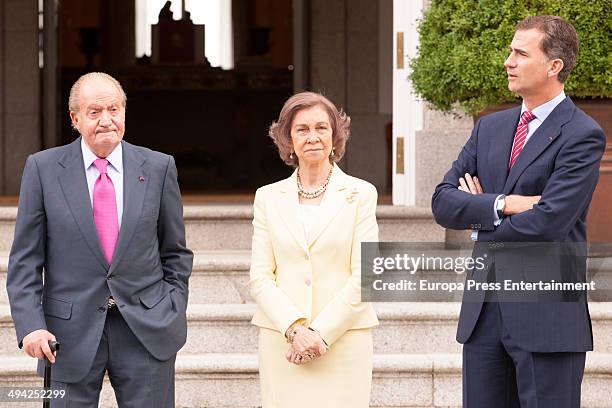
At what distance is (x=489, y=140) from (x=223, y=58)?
302 inches

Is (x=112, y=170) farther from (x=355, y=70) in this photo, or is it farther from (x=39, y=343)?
(x=355, y=70)

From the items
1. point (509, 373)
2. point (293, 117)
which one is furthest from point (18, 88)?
point (509, 373)

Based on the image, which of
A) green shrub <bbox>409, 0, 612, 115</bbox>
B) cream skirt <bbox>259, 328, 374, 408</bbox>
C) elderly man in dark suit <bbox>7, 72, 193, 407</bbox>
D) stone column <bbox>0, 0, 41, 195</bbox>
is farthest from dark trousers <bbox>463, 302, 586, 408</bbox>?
stone column <bbox>0, 0, 41, 195</bbox>

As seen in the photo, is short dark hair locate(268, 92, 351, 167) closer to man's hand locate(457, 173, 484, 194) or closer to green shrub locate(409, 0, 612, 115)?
man's hand locate(457, 173, 484, 194)

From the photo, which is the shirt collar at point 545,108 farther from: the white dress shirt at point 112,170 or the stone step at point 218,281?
the stone step at point 218,281

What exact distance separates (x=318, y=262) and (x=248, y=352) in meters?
1.75

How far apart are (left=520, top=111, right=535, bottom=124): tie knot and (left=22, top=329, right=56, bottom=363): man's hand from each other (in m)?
1.61

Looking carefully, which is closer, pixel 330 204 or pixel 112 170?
pixel 112 170

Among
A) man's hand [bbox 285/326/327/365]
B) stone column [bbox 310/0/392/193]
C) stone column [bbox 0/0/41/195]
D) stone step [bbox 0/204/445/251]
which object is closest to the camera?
man's hand [bbox 285/326/327/365]

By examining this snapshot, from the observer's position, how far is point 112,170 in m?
3.63

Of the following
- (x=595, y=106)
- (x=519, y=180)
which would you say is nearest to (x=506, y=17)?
(x=595, y=106)

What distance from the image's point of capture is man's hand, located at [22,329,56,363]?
134 inches

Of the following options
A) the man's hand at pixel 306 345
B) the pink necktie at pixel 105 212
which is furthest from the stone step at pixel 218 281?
the pink necktie at pixel 105 212

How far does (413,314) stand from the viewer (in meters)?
5.51
